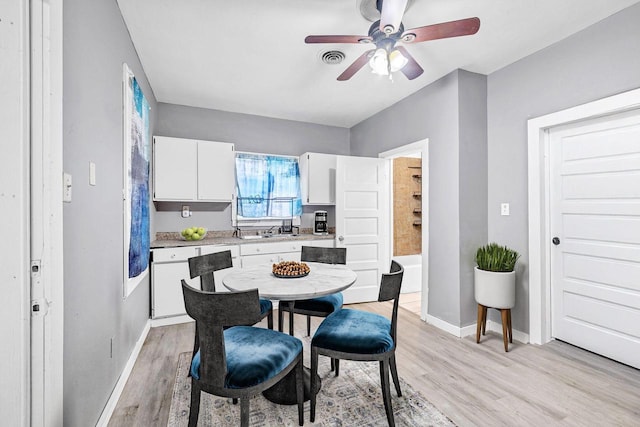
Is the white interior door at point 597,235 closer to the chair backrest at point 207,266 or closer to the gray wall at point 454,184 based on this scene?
the gray wall at point 454,184

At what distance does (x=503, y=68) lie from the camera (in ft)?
9.50

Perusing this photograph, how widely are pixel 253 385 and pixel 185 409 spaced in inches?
32.0

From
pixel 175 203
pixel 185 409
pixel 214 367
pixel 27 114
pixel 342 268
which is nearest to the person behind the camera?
pixel 27 114

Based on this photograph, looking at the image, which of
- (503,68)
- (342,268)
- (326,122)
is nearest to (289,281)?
(342,268)

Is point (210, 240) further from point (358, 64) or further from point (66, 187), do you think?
point (358, 64)

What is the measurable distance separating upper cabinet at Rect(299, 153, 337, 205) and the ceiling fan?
1973 mm

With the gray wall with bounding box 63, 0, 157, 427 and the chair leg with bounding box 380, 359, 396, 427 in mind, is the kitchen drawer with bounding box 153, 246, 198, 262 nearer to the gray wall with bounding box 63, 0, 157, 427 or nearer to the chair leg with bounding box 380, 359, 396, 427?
the gray wall with bounding box 63, 0, 157, 427

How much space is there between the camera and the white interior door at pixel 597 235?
2154 millimetres

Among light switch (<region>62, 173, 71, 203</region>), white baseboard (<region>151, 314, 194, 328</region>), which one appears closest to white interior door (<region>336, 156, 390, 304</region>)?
white baseboard (<region>151, 314, 194, 328</region>)

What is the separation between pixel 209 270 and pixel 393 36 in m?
2.16

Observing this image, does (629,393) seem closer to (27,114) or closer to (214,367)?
(214,367)

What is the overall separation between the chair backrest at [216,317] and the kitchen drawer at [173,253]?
210 cm

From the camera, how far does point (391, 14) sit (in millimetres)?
1720

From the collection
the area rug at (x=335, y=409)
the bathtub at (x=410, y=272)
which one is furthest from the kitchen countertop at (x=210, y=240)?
the area rug at (x=335, y=409)
